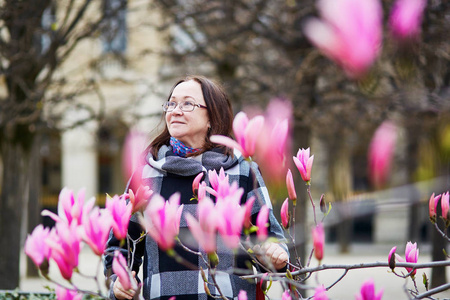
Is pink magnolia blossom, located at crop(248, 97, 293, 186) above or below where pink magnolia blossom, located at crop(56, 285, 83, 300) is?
above

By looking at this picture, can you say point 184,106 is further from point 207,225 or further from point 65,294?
point 207,225

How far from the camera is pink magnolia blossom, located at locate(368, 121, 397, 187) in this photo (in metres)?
0.74

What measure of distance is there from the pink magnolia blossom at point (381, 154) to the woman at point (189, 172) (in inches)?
56.2

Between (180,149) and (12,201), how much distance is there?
554cm

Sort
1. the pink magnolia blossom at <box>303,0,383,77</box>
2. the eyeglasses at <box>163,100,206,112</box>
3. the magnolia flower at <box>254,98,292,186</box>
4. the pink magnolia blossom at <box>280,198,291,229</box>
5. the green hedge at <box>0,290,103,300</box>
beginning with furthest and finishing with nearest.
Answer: the green hedge at <box>0,290,103,300</box>, the eyeglasses at <box>163,100,206,112</box>, the pink magnolia blossom at <box>280,198,291,229</box>, the magnolia flower at <box>254,98,292,186</box>, the pink magnolia blossom at <box>303,0,383,77</box>

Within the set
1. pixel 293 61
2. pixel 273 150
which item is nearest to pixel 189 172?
pixel 273 150

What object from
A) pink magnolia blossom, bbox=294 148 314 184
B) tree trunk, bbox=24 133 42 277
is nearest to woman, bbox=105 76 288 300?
pink magnolia blossom, bbox=294 148 314 184

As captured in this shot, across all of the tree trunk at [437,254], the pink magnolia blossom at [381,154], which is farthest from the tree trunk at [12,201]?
the pink magnolia blossom at [381,154]

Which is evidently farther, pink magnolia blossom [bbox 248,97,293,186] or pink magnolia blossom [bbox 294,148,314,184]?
pink magnolia blossom [bbox 294,148,314,184]

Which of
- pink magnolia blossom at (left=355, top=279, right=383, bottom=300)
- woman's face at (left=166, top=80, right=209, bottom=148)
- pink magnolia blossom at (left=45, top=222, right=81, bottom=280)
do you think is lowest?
pink magnolia blossom at (left=355, top=279, right=383, bottom=300)

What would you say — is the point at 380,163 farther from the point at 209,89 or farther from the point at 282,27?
the point at 282,27

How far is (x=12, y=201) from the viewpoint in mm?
7449

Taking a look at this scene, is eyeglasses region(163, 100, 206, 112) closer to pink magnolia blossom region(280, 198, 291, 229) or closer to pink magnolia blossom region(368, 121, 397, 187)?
pink magnolia blossom region(280, 198, 291, 229)

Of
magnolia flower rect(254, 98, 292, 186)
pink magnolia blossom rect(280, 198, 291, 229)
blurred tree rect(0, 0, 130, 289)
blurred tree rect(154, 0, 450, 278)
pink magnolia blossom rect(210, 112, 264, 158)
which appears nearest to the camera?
magnolia flower rect(254, 98, 292, 186)
